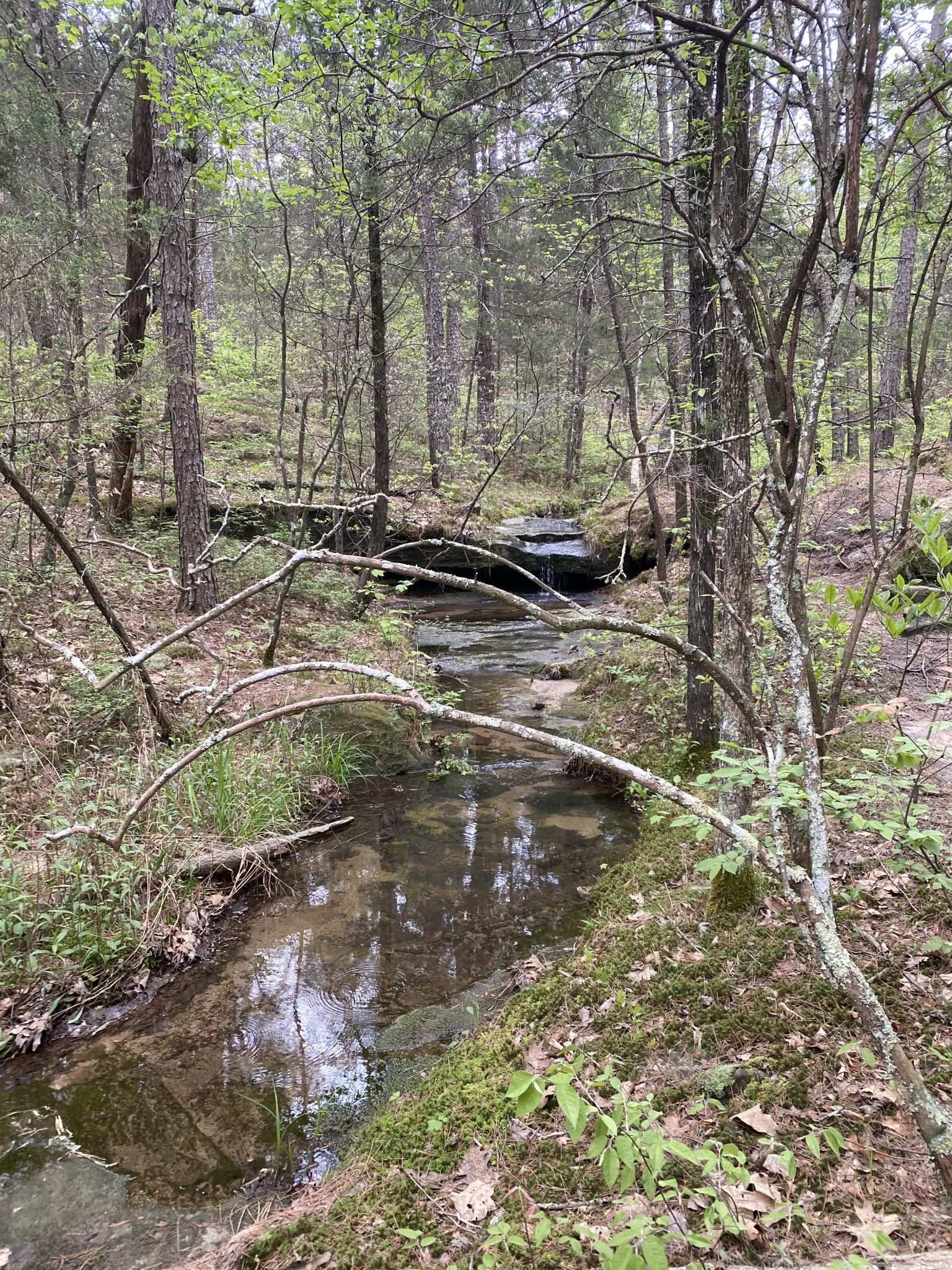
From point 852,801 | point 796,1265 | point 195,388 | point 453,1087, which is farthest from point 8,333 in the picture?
point 796,1265

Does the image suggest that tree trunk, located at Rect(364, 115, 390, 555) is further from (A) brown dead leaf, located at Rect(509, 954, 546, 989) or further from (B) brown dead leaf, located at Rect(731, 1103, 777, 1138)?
(B) brown dead leaf, located at Rect(731, 1103, 777, 1138)

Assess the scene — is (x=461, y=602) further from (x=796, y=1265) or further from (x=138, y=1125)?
(x=796, y=1265)

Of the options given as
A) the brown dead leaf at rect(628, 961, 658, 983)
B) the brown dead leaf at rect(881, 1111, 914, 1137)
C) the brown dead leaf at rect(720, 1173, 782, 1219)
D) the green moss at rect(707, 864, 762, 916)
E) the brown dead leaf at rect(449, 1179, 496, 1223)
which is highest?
the green moss at rect(707, 864, 762, 916)

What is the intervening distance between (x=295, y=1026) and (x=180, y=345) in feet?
27.0

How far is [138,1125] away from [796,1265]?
2903 millimetres

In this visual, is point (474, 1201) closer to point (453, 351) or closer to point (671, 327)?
point (671, 327)

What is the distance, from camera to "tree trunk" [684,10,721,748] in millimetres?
3803

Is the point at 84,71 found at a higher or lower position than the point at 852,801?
higher

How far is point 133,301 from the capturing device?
10.1 meters

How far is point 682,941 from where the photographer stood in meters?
3.38

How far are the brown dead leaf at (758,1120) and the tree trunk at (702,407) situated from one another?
248 cm

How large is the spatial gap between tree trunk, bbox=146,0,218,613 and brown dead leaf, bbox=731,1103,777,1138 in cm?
755

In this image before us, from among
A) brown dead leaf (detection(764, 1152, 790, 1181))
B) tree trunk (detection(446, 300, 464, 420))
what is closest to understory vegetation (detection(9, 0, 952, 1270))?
brown dead leaf (detection(764, 1152, 790, 1181))

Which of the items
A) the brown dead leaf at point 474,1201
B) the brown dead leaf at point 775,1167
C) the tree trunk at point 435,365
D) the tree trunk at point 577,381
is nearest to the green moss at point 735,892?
the brown dead leaf at point 775,1167
